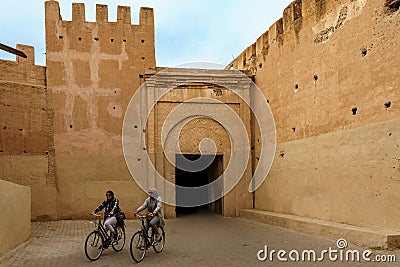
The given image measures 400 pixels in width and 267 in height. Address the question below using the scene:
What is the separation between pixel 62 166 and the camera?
14.0 meters

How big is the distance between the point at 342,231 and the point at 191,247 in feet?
10.6

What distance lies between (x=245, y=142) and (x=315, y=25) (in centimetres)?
558

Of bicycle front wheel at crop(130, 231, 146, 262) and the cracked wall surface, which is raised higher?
the cracked wall surface

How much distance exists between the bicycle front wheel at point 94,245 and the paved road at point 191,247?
0.42 feet

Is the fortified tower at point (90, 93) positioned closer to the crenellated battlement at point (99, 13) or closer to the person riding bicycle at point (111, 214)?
the crenellated battlement at point (99, 13)

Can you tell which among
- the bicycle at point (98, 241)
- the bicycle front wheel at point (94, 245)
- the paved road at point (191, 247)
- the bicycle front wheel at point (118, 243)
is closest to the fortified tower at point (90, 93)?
the paved road at point (191, 247)

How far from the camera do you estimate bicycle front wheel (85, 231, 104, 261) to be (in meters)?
7.67

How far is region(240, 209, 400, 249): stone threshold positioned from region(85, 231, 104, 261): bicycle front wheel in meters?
4.94

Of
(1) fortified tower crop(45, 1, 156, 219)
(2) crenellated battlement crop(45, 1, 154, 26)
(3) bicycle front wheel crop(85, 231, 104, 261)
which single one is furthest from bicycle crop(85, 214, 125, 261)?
(2) crenellated battlement crop(45, 1, 154, 26)

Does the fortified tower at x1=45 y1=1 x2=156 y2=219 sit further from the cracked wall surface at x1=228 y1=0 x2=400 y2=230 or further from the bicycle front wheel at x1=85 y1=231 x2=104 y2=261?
the bicycle front wheel at x1=85 y1=231 x2=104 y2=261

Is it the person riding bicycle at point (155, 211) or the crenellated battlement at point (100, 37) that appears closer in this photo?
the person riding bicycle at point (155, 211)

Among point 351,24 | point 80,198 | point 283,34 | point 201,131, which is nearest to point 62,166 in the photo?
point 80,198

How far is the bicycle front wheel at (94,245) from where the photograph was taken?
767 centimetres

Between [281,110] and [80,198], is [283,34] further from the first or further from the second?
[80,198]
